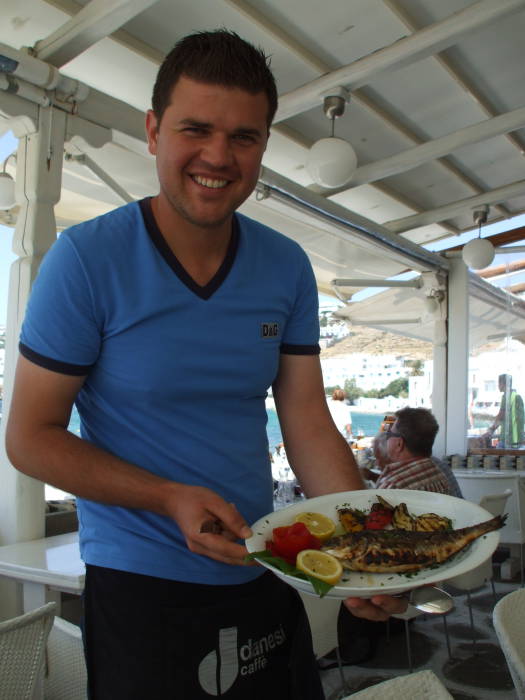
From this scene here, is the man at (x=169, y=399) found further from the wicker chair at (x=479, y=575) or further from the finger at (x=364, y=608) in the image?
the wicker chair at (x=479, y=575)

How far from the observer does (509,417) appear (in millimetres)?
8180

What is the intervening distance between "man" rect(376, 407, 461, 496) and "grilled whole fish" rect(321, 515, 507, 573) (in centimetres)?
276

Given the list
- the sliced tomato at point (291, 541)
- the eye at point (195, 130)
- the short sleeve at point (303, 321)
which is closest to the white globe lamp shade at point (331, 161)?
the short sleeve at point (303, 321)

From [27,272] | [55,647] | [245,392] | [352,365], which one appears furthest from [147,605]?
[352,365]

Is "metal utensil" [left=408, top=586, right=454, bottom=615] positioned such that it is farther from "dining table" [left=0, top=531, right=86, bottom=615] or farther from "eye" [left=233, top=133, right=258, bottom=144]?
"dining table" [left=0, top=531, right=86, bottom=615]

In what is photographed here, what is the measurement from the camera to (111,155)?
412 centimetres

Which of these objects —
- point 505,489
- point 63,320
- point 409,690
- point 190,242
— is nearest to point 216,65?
point 190,242

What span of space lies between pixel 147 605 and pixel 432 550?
0.47 metres

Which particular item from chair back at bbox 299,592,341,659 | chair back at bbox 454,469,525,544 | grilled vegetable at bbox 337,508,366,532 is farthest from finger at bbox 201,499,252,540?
chair back at bbox 454,469,525,544

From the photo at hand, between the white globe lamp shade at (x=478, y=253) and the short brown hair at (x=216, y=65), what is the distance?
569 cm

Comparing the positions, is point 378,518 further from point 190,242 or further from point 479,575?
point 479,575

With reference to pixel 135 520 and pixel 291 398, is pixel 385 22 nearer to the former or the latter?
pixel 291 398

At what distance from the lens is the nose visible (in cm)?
110

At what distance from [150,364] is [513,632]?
134 cm
